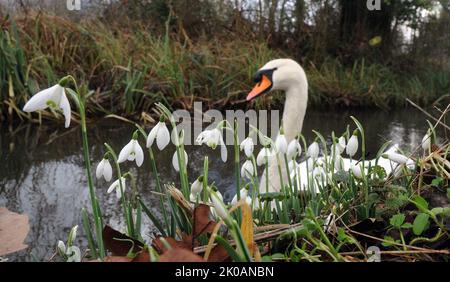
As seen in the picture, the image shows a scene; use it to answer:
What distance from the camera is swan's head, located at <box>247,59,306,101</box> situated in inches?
94.8

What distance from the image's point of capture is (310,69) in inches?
257

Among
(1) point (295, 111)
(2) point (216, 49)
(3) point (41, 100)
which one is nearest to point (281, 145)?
(3) point (41, 100)

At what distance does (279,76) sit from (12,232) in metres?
1.95

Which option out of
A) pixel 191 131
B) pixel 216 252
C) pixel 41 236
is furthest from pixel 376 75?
pixel 216 252

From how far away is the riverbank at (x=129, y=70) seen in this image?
4.05 m

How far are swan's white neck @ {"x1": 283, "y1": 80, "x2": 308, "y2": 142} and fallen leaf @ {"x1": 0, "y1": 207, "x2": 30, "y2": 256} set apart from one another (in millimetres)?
1693

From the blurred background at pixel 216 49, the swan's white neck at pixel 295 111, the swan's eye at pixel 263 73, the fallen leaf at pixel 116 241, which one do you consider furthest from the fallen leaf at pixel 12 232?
the blurred background at pixel 216 49

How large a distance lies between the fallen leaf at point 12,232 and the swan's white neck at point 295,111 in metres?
1.69

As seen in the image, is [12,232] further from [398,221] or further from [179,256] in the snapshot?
[398,221]

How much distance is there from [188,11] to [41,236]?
5.56 m

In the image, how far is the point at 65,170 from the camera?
2451 mm

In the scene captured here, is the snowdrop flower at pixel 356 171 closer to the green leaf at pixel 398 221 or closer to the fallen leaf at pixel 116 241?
the green leaf at pixel 398 221

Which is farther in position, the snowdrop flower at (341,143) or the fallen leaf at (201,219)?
the snowdrop flower at (341,143)
